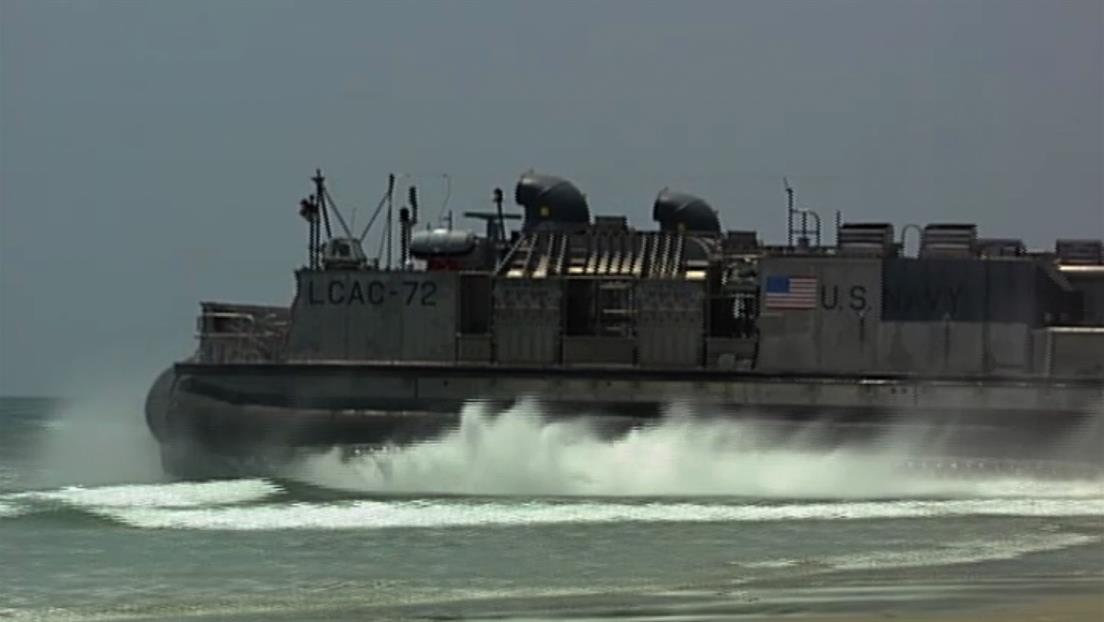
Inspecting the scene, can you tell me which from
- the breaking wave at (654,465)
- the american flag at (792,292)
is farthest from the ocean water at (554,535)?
the american flag at (792,292)

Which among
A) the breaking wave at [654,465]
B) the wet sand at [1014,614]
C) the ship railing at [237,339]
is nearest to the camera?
the wet sand at [1014,614]

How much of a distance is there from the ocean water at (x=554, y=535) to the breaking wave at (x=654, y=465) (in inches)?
1.1

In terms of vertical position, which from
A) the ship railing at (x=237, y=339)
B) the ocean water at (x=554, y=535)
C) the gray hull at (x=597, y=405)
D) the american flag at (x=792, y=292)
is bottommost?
the ocean water at (x=554, y=535)

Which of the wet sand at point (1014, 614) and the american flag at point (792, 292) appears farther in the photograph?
the american flag at point (792, 292)

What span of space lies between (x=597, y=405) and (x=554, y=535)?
5.93 meters

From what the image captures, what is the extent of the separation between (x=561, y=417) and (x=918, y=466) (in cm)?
502

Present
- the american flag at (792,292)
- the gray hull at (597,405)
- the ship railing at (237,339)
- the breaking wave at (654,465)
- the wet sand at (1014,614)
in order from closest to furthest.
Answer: the wet sand at (1014,614) → the breaking wave at (654,465) → the gray hull at (597,405) → the american flag at (792,292) → the ship railing at (237,339)

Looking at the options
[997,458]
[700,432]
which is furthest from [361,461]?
[997,458]

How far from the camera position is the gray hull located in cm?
2505

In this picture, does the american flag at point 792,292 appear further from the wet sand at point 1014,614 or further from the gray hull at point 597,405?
the wet sand at point 1014,614

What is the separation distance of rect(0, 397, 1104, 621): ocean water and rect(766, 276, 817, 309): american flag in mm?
2131

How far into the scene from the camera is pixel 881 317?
26578 millimetres

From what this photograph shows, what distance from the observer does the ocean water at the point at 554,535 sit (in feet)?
50.4

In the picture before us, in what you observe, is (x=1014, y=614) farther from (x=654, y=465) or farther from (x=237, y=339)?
(x=237, y=339)
